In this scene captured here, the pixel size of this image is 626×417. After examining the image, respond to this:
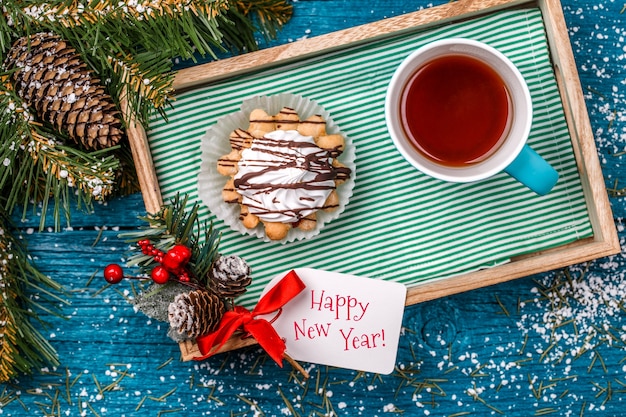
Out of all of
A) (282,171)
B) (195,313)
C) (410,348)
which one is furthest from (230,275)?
(410,348)

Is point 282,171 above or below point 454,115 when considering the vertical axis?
below

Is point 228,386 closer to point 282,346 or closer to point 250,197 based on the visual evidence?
point 282,346

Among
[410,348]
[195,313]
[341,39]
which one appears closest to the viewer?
Answer: [195,313]

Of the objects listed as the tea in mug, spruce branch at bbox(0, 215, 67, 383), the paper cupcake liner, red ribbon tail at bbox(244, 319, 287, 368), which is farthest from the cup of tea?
spruce branch at bbox(0, 215, 67, 383)

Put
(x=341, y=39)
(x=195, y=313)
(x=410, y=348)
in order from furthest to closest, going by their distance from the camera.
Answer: (x=410, y=348), (x=341, y=39), (x=195, y=313)

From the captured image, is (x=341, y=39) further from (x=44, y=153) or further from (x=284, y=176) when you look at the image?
(x=44, y=153)

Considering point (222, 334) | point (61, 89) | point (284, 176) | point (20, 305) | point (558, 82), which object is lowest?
point (20, 305)

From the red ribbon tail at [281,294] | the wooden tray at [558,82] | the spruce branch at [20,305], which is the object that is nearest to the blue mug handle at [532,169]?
the wooden tray at [558,82]
